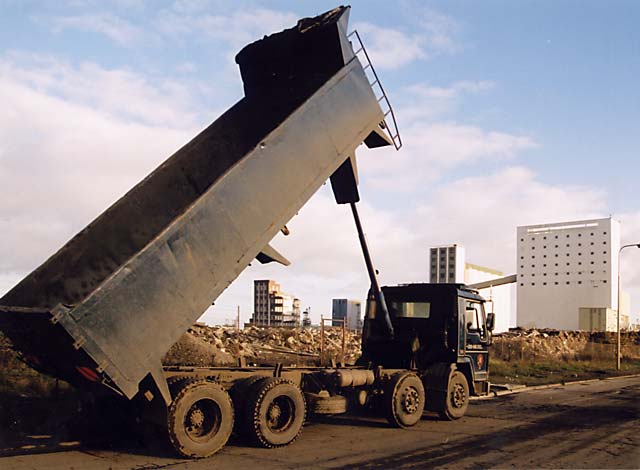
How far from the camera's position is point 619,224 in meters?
97.5

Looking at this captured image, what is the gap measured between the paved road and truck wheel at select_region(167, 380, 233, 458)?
217 mm

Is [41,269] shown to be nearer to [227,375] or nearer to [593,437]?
[227,375]

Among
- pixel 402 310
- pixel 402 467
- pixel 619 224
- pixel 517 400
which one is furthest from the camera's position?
pixel 619 224

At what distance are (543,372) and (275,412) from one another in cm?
2230

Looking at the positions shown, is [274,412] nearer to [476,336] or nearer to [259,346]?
[476,336]

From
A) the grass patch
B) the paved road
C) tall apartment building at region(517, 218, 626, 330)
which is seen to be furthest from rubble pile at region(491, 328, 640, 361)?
tall apartment building at region(517, 218, 626, 330)

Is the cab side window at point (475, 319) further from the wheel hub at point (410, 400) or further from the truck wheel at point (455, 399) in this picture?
the wheel hub at point (410, 400)

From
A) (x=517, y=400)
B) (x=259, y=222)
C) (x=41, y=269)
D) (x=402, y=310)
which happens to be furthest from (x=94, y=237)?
(x=517, y=400)

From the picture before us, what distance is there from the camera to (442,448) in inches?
402

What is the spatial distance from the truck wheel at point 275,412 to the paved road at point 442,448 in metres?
0.20

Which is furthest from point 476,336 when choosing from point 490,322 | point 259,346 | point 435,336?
point 259,346

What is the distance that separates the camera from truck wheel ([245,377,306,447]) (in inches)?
369

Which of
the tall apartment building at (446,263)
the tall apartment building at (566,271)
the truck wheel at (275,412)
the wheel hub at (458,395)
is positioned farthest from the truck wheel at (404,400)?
the tall apartment building at (566,271)

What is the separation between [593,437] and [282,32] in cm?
965
